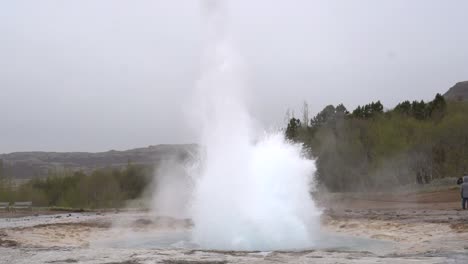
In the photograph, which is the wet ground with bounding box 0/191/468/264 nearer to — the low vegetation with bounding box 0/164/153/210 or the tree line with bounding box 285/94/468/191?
the tree line with bounding box 285/94/468/191

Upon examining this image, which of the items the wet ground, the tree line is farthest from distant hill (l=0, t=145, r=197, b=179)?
the wet ground

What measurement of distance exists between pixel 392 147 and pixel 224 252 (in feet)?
124

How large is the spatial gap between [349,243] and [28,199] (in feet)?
174

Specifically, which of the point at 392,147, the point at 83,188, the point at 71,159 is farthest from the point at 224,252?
the point at 71,159

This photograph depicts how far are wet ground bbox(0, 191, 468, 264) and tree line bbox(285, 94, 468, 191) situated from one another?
24.4m

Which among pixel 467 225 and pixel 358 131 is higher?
pixel 358 131

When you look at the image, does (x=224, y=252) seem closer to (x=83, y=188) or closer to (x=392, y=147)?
(x=392, y=147)

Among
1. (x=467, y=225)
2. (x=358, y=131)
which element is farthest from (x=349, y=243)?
(x=358, y=131)

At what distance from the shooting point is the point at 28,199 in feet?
207

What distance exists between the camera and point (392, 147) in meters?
49.5

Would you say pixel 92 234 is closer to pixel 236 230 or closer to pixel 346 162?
pixel 236 230

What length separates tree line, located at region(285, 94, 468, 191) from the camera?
47.8 metres

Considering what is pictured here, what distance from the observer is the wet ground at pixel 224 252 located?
13.1 metres

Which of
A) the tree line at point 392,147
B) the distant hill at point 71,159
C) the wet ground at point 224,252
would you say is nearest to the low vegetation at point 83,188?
the tree line at point 392,147
